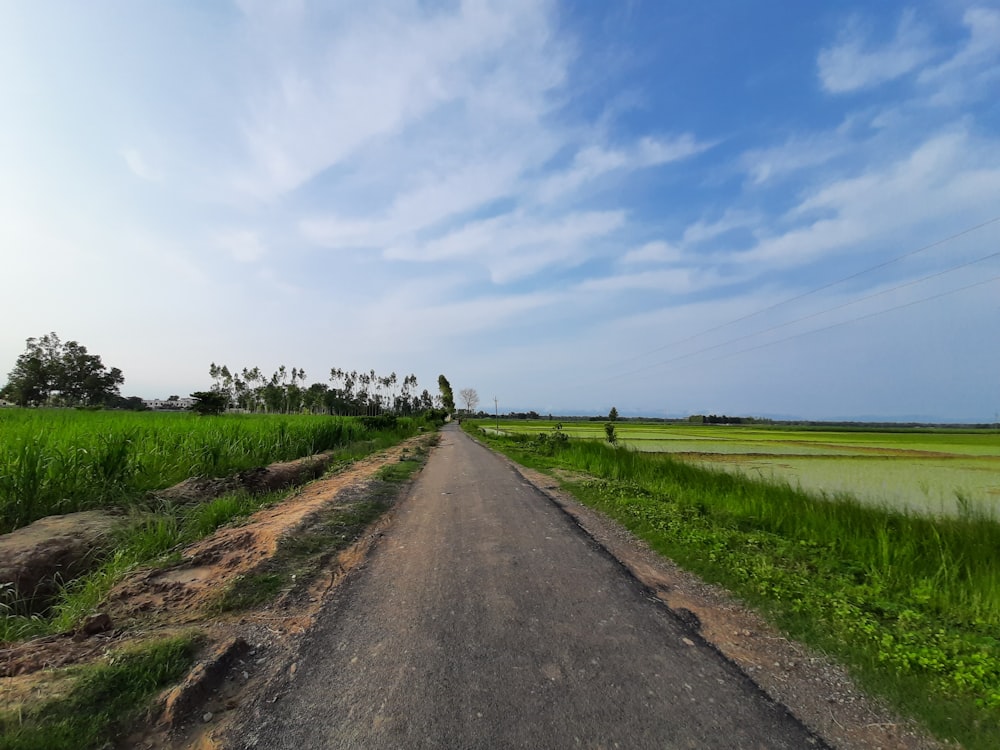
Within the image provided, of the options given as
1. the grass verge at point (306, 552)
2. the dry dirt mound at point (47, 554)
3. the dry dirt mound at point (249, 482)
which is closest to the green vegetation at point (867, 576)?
the grass verge at point (306, 552)

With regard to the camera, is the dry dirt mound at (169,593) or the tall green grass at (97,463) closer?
the dry dirt mound at (169,593)

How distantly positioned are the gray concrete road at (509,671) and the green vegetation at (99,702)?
0.78 m

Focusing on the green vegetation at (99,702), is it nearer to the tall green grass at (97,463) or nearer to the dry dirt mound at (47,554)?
the dry dirt mound at (47,554)

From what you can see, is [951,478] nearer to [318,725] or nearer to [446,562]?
[446,562]

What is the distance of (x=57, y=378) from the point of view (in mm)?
62188

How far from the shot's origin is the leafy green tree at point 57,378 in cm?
5854

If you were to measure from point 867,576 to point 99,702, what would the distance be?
7.39 meters

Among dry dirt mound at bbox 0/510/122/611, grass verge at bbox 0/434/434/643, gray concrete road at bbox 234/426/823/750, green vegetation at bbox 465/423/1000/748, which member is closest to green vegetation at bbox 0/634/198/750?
gray concrete road at bbox 234/426/823/750

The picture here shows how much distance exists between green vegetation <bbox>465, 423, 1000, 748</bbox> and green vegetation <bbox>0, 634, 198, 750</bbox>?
4.93 metres

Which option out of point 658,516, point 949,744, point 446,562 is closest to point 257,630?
point 446,562

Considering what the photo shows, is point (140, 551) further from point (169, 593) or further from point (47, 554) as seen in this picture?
point (169, 593)

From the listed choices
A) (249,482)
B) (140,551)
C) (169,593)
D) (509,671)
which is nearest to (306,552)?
(169,593)

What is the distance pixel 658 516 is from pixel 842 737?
17.9 ft

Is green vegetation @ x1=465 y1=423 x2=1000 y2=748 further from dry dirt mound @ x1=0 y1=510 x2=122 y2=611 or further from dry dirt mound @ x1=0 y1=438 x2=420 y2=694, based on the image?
dry dirt mound @ x1=0 y1=510 x2=122 y2=611
